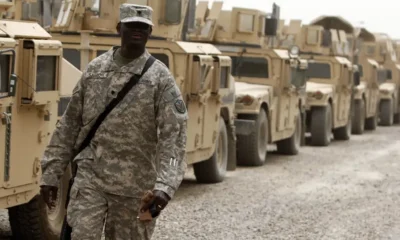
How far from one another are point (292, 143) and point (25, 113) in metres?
10.4

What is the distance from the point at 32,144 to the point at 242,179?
20.4 feet

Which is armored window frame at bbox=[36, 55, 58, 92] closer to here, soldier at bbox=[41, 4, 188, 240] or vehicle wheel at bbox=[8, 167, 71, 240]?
vehicle wheel at bbox=[8, 167, 71, 240]

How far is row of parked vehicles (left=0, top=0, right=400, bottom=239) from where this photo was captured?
6930 mm

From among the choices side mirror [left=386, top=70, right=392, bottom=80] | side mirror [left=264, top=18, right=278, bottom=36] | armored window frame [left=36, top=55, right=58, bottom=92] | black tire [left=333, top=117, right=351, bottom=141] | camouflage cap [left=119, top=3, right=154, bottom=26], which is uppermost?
camouflage cap [left=119, top=3, right=154, bottom=26]

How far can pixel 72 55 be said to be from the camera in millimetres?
10086

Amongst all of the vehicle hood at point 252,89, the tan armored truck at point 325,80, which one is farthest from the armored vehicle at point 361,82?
the vehicle hood at point 252,89

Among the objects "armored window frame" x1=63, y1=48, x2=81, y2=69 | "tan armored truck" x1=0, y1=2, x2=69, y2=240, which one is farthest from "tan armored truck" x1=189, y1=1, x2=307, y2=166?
"tan armored truck" x1=0, y1=2, x2=69, y2=240

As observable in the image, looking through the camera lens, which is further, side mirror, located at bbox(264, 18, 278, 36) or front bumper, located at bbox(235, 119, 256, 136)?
side mirror, located at bbox(264, 18, 278, 36)

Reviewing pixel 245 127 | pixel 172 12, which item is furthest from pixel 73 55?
pixel 245 127

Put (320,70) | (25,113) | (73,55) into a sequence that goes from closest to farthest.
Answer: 1. (25,113)
2. (73,55)
3. (320,70)


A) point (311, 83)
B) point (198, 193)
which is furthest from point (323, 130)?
point (198, 193)

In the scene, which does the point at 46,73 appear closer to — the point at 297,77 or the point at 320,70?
the point at 297,77

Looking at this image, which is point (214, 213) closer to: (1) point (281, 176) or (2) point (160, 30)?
(2) point (160, 30)

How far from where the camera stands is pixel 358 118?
2294 centimetres
